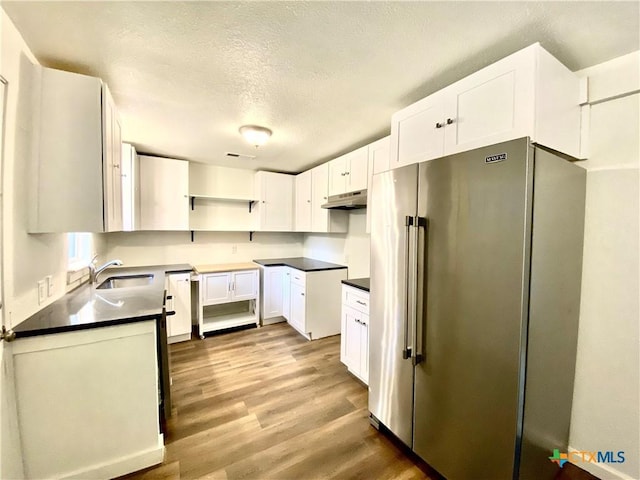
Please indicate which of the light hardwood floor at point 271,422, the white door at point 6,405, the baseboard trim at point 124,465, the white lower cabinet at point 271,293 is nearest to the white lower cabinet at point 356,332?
the light hardwood floor at point 271,422

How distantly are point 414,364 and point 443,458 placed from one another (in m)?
0.49

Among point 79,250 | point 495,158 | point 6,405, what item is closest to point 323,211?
point 495,158

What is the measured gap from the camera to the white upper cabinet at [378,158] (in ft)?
7.80

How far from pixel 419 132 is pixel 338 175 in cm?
144

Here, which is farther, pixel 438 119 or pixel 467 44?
pixel 438 119

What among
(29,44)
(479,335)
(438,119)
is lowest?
(479,335)

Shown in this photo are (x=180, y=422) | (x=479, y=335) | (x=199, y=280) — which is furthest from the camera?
(x=199, y=280)

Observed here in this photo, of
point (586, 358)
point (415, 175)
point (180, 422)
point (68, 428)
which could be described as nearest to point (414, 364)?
point (586, 358)

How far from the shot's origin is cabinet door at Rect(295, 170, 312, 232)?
377cm

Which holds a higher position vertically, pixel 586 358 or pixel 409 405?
pixel 586 358

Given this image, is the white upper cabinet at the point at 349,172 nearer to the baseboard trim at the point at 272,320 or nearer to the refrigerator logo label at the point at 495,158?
the refrigerator logo label at the point at 495,158

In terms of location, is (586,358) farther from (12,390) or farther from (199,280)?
(199,280)

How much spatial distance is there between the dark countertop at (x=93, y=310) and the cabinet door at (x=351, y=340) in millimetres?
1586

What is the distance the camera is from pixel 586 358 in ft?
5.00
